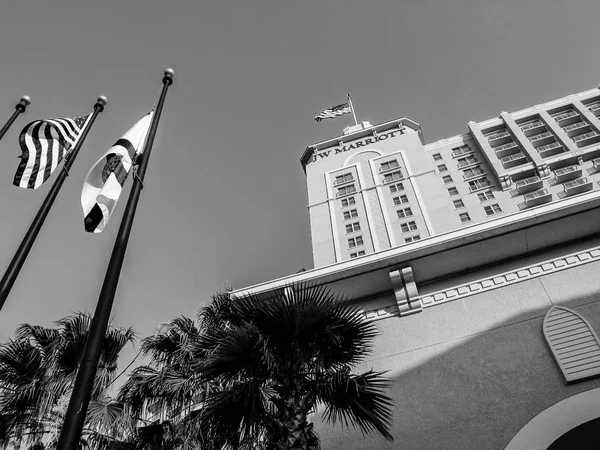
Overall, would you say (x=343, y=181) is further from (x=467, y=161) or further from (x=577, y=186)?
(x=577, y=186)

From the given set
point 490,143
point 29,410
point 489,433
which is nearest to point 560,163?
point 490,143

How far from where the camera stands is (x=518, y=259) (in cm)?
1152

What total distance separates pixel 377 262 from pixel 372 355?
7.43ft

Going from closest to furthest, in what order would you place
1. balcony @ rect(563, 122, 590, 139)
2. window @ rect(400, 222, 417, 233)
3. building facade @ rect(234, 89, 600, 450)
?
building facade @ rect(234, 89, 600, 450) → window @ rect(400, 222, 417, 233) → balcony @ rect(563, 122, 590, 139)

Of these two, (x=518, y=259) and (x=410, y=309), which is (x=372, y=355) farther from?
(x=518, y=259)

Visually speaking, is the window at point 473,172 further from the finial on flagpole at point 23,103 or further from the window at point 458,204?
the finial on flagpole at point 23,103

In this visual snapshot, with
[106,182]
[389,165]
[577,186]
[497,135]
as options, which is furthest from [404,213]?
[106,182]

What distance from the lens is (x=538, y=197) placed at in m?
45.4

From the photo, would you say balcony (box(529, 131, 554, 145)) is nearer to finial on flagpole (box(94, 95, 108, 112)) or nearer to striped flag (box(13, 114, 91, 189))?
finial on flagpole (box(94, 95, 108, 112))

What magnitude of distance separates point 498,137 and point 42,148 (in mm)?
52561

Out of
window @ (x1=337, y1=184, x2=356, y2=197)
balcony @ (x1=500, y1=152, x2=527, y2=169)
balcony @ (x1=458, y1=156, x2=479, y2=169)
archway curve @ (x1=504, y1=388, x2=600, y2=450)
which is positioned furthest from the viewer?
balcony @ (x1=458, y1=156, x2=479, y2=169)

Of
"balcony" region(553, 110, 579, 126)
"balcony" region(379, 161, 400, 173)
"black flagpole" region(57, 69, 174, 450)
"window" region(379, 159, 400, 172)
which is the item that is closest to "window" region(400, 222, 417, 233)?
"balcony" region(379, 161, 400, 173)

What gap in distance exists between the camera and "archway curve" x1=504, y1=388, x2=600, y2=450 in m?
8.62

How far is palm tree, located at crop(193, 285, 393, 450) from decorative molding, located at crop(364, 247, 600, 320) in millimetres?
3438
